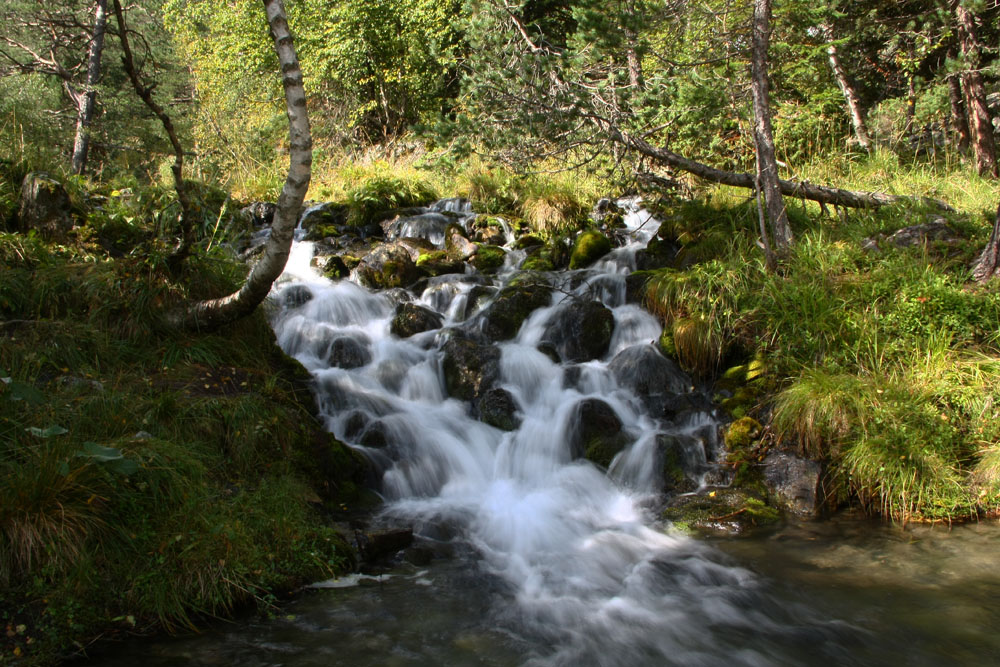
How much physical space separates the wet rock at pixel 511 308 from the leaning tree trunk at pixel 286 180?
320 centimetres

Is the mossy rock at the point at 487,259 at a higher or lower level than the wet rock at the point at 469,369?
higher

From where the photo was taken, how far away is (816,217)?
8.75m

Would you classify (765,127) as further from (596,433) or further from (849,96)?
(849,96)

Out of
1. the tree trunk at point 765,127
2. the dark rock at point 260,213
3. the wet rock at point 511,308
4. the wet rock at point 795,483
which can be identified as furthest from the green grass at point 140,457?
the dark rock at point 260,213

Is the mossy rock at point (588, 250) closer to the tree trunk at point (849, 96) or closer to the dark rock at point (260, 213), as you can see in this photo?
the tree trunk at point (849, 96)

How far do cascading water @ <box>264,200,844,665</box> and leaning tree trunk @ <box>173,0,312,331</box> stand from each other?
1.42 m

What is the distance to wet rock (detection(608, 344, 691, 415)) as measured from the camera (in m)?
6.85

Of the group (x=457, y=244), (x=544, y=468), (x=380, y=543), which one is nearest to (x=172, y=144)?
(x=380, y=543)

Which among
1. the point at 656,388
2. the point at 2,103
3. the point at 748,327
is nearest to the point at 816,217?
the point at 748,327

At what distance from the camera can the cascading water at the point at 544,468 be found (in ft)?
13.6

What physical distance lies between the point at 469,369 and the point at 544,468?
155 cm

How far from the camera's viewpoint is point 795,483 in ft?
18.4

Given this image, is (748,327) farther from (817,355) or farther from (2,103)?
(2,103)

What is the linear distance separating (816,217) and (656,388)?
3774 mm
